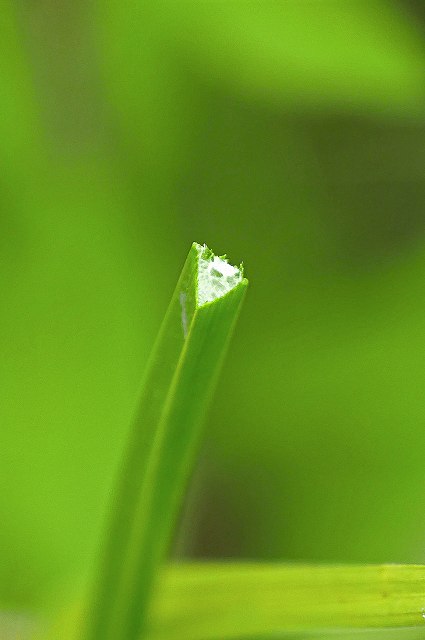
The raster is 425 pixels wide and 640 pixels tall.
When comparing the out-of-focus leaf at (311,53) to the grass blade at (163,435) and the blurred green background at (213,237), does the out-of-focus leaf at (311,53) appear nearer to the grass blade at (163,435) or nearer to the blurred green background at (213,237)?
the blurred green background at (213,237)

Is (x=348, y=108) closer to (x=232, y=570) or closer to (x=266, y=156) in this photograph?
(x=266, y=156)

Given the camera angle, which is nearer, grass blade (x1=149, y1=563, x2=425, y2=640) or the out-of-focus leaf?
grass blade (x1=149, y1=563, x2=425, y2=640)

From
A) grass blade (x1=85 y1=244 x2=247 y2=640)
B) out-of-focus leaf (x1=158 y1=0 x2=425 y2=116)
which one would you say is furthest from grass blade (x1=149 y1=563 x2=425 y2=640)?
out-of-focus leaf (x1=158 y1=0 x2=425 y2=116)

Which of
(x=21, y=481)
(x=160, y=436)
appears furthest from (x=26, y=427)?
(x=160, y=436)

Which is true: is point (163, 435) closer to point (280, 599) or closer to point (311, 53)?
point (280, 599)

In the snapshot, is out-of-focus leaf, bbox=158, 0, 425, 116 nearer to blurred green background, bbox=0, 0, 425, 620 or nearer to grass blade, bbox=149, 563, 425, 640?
blurred green background, bbox=0, 0, 425, 620

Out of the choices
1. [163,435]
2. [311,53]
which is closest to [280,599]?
[163,435]
